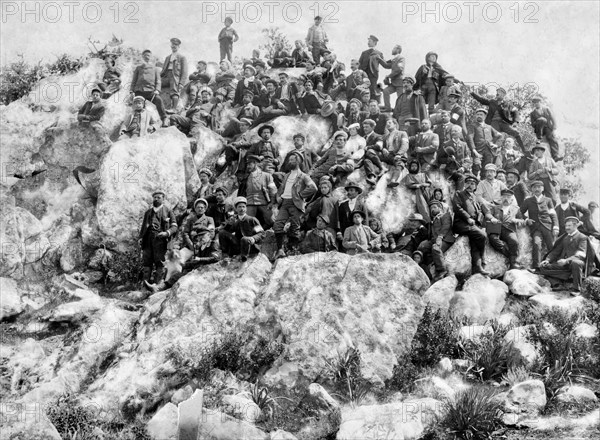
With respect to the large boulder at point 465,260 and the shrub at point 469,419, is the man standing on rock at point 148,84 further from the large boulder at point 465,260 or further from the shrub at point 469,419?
the shrub at point 469,419

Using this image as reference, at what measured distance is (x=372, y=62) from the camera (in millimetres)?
21500

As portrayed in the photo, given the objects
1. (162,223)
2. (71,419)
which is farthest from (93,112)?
(71,419)

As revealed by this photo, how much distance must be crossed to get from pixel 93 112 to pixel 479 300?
1172 centimetres

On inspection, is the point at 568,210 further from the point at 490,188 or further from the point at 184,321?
the point at 184,321

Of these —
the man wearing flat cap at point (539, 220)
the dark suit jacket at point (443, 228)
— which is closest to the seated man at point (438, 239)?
the dark suit jacket at point (443, 228)

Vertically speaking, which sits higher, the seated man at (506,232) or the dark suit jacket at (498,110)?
the dark suit jacket at (498,110)

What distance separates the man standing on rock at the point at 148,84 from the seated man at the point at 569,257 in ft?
37.3

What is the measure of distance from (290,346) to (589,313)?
19.7 feet

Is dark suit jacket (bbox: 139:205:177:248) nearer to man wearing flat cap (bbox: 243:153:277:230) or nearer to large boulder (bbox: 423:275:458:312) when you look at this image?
man wearing flat cap (bbox: 243:153:277:230)

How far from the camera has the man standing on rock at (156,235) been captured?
15891 millimetres

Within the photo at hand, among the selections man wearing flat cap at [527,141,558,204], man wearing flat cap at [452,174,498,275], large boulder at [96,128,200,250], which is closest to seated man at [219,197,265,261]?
large boulder at [96,128,200,250]

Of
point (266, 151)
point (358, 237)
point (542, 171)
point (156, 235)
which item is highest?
point (266, 151)

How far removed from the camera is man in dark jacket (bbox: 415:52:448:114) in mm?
20625

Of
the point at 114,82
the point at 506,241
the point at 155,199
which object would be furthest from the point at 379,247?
the point at 114,82
